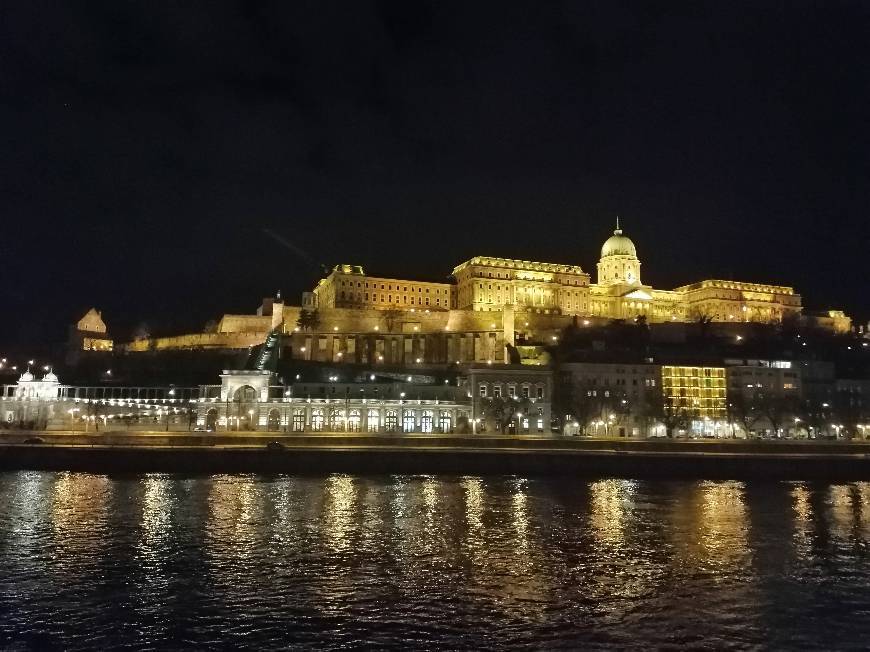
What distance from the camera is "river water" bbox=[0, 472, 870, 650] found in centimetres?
1377

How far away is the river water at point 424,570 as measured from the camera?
45.2 feet

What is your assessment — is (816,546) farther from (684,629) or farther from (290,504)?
(290,504)

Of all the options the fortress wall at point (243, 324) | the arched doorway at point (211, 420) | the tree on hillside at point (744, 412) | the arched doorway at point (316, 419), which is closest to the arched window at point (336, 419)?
the arched doorway at point (316, 419)

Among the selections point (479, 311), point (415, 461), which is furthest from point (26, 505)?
point (479, 311)

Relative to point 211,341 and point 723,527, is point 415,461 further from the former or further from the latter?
point 211,341

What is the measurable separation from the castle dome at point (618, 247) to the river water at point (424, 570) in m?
101

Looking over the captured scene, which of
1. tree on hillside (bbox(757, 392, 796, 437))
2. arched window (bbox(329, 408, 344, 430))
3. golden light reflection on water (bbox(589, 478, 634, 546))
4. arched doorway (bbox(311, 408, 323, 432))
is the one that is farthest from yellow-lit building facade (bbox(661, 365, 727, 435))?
arched doorway (bbox(311, 408, 323, 432))

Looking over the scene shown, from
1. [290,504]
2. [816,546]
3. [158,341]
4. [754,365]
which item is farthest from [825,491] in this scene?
[158,341]

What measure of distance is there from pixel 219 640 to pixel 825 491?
33091mm

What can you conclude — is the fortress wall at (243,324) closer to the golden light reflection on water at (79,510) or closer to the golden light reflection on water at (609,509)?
the golden light reflection on water at (79,510)

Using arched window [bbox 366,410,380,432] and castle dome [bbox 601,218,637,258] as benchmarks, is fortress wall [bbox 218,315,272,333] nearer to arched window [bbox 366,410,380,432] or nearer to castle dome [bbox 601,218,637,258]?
arched window [bbox 366,410,380,432]

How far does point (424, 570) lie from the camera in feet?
60.8

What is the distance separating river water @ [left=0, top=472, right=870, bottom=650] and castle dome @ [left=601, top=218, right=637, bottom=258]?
100698 mm

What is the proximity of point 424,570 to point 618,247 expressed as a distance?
118370mm
